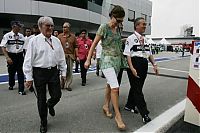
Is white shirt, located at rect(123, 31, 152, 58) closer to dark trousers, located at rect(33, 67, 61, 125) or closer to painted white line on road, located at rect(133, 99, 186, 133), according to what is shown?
painted white line on road, located at rect(133, 99, 186, 133)

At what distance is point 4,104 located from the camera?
19.5 ft

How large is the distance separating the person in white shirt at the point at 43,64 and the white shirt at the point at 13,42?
311 cm

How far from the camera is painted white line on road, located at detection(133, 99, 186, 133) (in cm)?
430

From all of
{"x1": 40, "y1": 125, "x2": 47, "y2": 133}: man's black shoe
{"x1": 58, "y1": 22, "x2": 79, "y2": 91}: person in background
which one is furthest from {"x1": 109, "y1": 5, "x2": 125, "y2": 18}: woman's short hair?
{"x1": 58, "y1": 22, "x2": 79, "y2": 91}: person in background

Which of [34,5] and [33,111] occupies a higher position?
[34,5]

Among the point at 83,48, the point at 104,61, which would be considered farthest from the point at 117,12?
the point at 83,48

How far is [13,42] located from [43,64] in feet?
10.8

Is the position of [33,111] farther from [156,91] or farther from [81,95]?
[156,91]

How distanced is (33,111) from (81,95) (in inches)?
79.2

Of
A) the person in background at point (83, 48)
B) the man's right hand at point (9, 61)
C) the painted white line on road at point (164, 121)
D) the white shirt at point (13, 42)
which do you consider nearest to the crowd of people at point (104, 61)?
the painted white line on road at point (164, 121)

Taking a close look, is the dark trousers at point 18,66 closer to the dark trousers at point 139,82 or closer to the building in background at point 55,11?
the dark trousers at point 139,82

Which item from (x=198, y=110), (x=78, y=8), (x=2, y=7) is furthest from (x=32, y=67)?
(x=78, y=8)

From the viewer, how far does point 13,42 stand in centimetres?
705

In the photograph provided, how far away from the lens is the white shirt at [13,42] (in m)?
6.98
